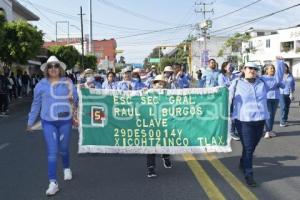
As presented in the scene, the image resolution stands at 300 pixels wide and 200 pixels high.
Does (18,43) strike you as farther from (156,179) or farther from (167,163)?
(156,179)

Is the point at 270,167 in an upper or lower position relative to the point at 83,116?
lower

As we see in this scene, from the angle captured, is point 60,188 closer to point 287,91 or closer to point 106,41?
point 287,91

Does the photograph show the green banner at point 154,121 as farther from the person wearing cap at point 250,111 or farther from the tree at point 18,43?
the tree at point 18,43

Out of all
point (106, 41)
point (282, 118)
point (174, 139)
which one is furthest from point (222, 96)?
point (106, 41)

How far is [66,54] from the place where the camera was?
6009cm

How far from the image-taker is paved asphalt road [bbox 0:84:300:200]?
6.62 m

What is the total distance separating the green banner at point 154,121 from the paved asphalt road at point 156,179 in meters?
0.43

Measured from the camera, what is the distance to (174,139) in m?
7.97

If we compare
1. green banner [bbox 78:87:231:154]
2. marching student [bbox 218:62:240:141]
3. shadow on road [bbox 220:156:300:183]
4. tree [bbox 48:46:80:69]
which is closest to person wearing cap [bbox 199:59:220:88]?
marching student [bbox 218:62:240:141]

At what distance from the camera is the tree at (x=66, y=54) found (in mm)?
58500

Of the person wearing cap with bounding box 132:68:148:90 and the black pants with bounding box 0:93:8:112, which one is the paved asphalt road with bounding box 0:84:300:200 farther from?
the black pants with bounding box 0:93:8:112

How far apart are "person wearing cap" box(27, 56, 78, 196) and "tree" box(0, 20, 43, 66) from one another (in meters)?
23.7

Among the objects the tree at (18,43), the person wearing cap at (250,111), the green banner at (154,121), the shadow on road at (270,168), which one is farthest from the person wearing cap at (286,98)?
the tree at (18,43)

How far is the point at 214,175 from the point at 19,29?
24920 mm
